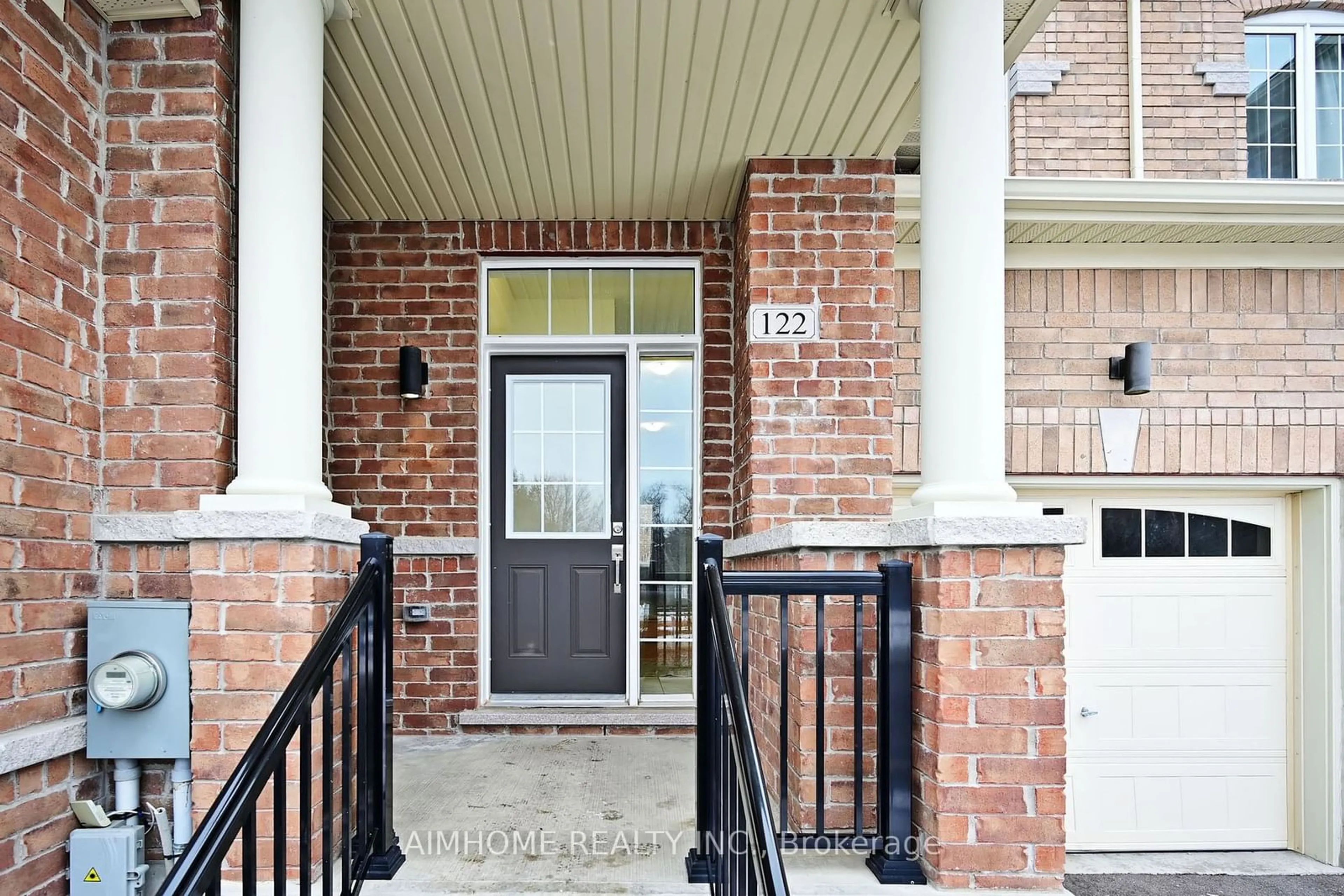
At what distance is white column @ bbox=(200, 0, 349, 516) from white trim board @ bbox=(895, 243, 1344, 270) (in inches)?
120

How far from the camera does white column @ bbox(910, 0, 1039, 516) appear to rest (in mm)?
2186

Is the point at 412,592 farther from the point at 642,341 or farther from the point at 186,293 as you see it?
the point at 186,293

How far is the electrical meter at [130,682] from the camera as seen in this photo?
6.89 ft

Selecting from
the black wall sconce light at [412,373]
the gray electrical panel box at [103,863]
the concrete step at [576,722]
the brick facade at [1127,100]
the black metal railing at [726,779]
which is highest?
the brick facade at [1127,100]

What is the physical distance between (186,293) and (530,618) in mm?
2485

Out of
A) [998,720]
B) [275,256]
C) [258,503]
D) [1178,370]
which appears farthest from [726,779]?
[1178,370]

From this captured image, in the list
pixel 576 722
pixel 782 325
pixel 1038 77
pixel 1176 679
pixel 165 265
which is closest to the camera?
pixel 165 265

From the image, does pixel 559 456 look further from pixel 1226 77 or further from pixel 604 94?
pixel 1226 77

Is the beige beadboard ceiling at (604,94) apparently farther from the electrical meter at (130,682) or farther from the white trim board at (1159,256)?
the electrical meter at (130,682)

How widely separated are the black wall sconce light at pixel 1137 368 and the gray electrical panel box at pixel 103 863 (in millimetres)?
4525

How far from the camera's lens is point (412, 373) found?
4.05 m

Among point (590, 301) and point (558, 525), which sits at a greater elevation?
point (590, 301)

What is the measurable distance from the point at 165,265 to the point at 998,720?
2.59m

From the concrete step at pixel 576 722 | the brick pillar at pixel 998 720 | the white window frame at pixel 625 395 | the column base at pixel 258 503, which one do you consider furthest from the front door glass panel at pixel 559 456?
the brick pillar at pixel 998 720
